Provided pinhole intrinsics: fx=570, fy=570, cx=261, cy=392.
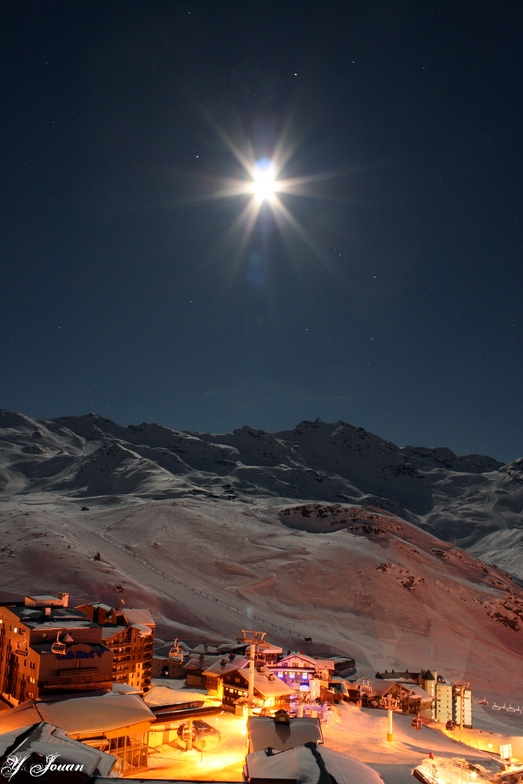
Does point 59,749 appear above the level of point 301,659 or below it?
below

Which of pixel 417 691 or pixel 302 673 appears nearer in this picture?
pixel 302 673

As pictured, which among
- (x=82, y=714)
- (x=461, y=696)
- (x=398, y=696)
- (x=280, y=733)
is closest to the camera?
(x=280, y=733)

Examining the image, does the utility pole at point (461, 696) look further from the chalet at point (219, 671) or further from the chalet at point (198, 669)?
the chalet at point (198, 669)

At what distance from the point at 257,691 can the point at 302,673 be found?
37.4 feet

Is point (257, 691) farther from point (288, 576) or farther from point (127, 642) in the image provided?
point (288, 576)

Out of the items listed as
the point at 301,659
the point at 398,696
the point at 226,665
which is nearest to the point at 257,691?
the point at 226,665

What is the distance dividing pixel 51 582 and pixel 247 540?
46.6 m

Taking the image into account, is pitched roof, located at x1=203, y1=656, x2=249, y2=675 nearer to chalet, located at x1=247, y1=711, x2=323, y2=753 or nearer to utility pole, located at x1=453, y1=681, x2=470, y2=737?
chalet, located at x1=247, y1=711, x2=323, y2=753

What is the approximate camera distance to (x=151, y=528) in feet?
395

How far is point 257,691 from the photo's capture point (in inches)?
1577

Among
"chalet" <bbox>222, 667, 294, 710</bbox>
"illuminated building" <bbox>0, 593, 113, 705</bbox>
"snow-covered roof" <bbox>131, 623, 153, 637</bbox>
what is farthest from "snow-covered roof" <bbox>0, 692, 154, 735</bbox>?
"snow-covered roof" <bbox>131, 623, 153, 637</bbox>

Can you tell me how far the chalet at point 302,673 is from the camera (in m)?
49.3

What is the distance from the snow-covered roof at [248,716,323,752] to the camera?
2619cm

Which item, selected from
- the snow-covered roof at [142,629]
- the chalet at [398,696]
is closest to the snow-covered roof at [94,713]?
the snow-covered roof at [142,629]
